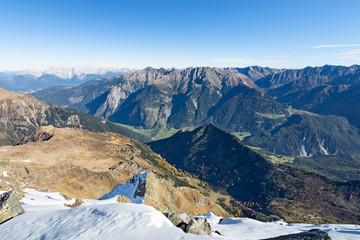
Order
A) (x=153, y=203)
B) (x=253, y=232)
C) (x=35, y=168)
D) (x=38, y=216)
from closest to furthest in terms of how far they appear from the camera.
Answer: (x=38, y=216)
(x=253, y=232)
(x=153, y=203)
(x=35, y=168)

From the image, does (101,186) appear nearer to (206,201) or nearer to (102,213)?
(206,201)

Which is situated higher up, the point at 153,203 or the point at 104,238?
the point at 104,238

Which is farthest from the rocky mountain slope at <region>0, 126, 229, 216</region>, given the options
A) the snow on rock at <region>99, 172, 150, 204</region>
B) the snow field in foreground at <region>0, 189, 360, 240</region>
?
the snow field in foreground at <region>0, 189, 360, 240</region>

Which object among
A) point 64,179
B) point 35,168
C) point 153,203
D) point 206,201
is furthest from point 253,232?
point 35,168

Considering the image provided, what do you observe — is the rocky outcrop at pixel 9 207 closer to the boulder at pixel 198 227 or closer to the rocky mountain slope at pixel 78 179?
the boulder at pixel 198 227

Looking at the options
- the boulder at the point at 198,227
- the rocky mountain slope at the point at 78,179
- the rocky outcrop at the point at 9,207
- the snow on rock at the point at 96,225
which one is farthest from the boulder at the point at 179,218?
the rocky mountain slope at the point at 78,179

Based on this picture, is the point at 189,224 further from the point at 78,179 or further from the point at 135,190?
the point at 78,179
